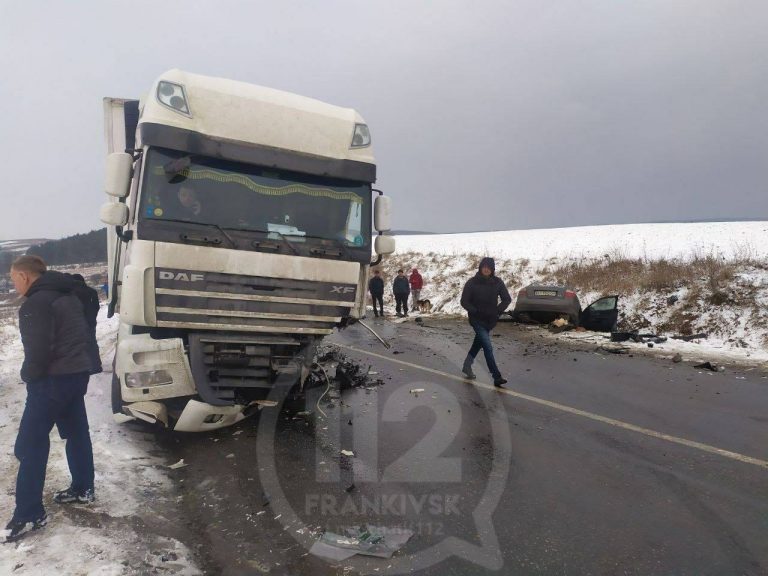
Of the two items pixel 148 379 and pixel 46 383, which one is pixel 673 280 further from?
pixel 46 383

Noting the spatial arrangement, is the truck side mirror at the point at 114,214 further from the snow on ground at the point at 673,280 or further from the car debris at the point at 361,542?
the snow on ground at the point at 673,280

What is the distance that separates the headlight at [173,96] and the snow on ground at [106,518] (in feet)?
10.9

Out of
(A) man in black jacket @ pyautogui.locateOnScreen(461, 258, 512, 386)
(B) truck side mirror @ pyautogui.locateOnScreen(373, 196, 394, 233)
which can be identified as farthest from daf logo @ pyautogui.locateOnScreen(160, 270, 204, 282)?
(A) man in black jacket @ pyautogui.locateOnScreen(461, 258, 512, 386)

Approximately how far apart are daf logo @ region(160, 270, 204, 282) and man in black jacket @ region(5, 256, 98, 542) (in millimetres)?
966

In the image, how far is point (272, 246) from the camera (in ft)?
16.0

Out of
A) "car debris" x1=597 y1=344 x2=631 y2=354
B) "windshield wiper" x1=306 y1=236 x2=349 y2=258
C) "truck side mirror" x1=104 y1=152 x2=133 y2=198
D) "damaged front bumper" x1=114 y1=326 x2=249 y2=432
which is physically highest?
"truck side mirror" x1=104 y1=152 x2=133 y2=198

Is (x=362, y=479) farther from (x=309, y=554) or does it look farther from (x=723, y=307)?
(x=723, y=307)

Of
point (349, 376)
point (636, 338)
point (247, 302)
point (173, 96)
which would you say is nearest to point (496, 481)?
point (247, 302)

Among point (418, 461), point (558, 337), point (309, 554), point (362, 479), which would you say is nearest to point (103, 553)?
point (309, 554)

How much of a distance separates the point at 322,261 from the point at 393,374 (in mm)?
3458

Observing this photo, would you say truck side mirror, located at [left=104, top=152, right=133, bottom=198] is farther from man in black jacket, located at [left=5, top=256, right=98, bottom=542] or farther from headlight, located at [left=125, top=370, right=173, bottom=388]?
headlight, located at [left=125, top=370, right=173, bottom=388]

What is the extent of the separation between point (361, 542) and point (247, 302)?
257cm

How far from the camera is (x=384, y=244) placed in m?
6.30

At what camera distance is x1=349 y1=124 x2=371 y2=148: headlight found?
561 cm
